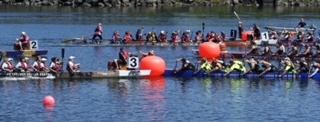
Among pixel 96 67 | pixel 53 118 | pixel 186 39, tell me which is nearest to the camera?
pixel 53 118

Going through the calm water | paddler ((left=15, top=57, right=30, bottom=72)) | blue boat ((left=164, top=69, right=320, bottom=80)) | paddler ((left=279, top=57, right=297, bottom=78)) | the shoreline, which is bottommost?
the calm water

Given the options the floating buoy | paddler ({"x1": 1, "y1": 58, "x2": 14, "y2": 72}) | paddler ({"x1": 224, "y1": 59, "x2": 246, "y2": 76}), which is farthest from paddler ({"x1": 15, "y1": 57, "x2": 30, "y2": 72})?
paddler ({"x1": 224, "y1": 59, "x2": 246, "y2": 76})

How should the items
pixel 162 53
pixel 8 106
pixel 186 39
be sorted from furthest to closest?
pixel 186 39 → pixel 162 53 → pixel 8 106

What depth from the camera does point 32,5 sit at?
471 feet

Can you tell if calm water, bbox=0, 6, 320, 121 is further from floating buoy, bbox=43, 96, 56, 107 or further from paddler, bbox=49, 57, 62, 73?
paddler, bbox=49, 57, 62, 73

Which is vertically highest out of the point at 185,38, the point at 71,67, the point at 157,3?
the point at 157,3

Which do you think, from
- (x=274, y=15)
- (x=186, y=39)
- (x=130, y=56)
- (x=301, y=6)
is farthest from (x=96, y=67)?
(x=301, y=6)

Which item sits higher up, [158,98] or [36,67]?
[36,67]

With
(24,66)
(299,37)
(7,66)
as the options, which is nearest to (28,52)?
(24,66)

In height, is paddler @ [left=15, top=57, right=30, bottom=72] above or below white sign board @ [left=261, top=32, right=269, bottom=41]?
below

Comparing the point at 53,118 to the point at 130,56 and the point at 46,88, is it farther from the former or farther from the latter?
the point at 130,56

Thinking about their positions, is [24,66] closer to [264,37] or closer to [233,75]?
[233,75]

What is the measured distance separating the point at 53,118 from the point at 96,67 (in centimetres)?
1923

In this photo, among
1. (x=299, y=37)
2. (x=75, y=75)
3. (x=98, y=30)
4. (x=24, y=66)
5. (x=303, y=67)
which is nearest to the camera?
(x=24, y=66)
